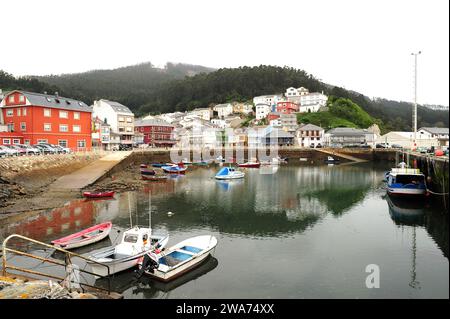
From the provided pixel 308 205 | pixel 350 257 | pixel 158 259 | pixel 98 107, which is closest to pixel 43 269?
pixel 158 259

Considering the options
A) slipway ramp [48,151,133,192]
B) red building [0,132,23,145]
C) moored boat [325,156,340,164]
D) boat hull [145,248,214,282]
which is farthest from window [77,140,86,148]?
moored boat [325,156,340,164]

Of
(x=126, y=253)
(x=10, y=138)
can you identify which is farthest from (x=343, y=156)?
(x=126, y=253)

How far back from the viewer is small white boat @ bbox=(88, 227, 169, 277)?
1318 centimetres

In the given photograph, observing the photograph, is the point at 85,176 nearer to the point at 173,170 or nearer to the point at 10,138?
the point at 10,138

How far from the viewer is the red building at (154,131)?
83812mm

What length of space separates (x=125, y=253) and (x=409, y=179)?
26.9m

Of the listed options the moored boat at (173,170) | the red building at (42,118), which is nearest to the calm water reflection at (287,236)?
the moored boat at (173,170)

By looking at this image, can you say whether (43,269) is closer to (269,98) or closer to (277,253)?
(277,253)

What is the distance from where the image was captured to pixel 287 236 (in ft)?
63.8

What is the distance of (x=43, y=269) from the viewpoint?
46.1 ft

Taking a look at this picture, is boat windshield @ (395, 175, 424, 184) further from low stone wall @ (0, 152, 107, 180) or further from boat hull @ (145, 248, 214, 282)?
low stone wall @ (0, 152, 107, 180)

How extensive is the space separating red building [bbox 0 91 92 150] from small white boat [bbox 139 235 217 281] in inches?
1523

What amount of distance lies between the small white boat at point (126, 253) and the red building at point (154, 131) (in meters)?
70.0

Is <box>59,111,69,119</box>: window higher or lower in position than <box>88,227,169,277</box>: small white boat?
higher
